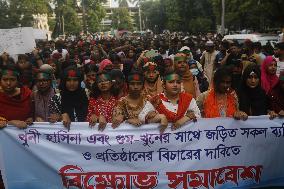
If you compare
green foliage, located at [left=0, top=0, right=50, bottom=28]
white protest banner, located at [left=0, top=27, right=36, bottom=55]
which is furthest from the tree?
white protest banner, located at [left=0, top=27, right=36, bottom=55]

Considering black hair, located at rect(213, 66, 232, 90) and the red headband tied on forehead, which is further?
the red headband tied on forehead

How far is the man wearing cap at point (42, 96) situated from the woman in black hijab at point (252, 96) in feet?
7.38

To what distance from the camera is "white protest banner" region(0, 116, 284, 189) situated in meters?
4.52

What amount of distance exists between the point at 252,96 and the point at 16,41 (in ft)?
26.8

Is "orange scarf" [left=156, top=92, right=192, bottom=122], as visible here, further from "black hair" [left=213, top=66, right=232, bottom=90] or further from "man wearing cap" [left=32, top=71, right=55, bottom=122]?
"man wearing cap" [left=32, top=71, right=55, bottom=122]

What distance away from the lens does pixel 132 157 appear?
4559mm

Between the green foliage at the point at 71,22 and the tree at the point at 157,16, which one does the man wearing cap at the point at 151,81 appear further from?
the tree at the point at 157,16

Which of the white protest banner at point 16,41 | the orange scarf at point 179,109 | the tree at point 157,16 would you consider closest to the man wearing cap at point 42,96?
the orange scarf at point 179,109

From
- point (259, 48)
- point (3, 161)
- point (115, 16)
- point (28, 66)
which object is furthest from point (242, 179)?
point (115, 16)

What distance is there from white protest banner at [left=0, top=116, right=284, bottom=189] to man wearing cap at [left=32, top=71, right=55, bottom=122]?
35 centimetres

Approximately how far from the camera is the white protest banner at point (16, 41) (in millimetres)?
11406

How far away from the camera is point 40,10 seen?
43969 mm

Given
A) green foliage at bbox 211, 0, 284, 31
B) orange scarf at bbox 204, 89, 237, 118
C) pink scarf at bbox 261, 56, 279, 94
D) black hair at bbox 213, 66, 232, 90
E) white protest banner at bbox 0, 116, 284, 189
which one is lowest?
white protest banner at bbox 0, 116, 284, 189

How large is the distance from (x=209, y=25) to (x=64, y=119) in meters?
40.6
